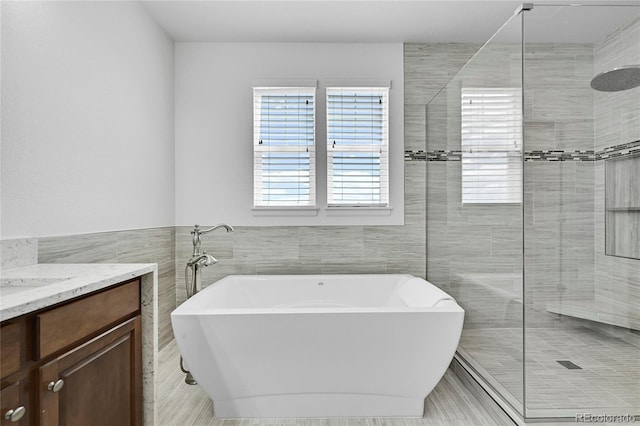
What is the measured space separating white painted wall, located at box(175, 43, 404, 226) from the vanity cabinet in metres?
1.98

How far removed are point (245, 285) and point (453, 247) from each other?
1620mm

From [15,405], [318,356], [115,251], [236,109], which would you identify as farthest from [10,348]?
[236,109]

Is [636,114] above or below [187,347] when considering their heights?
above

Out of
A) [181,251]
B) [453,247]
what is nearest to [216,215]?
[181,251]

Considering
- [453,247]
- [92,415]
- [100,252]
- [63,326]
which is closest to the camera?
[63,326]

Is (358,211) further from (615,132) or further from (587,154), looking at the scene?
(615,132)

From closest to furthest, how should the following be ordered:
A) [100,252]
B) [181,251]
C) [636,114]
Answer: [636,114]
[100,252]
[181,251]

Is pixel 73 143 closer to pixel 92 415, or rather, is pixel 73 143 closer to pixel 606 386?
pixel 92 415

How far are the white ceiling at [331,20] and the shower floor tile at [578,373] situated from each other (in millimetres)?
2274

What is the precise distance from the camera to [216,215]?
3.51m

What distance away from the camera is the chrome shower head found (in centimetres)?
199

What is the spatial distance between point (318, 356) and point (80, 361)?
118 centimetres

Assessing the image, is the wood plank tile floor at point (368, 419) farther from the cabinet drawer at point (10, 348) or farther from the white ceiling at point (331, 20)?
the white ceiling at point (331, 20)

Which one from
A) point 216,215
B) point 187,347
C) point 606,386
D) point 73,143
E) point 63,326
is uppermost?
point 73,143
